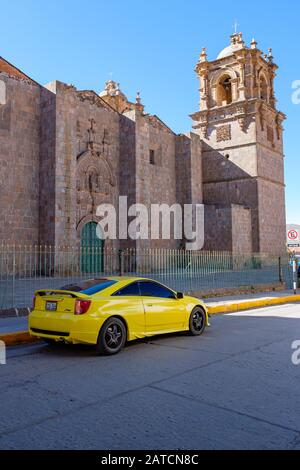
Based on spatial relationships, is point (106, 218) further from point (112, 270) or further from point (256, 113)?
point (256, 113)

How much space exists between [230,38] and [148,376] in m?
36.8

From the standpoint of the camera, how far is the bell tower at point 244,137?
106 feet

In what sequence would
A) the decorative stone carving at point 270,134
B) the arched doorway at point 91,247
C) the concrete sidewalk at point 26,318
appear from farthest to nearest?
1. the decorative stone carving at point 270,134
2. the arched doorway at point 91,247
3. the concrete sidewalk at point 26,318

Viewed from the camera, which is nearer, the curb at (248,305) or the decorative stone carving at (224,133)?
the curb at (248,305)

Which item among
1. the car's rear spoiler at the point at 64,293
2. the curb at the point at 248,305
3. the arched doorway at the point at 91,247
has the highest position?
the arched doorway at the point at 91,247

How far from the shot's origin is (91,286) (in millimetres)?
7039

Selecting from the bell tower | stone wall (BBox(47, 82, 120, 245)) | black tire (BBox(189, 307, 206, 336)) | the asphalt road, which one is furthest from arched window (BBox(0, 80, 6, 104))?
the bell tower

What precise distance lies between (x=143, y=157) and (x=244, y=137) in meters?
10.2

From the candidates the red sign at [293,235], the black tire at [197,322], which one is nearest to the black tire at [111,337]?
the black tire at [197,322]

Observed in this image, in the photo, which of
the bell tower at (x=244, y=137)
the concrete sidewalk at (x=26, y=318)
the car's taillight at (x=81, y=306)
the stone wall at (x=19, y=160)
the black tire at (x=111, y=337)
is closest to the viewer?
the car's taillight at (x=81, y=306)

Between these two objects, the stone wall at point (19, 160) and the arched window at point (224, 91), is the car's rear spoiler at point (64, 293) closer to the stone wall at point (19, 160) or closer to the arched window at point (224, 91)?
the stone wall at point (19, 160)

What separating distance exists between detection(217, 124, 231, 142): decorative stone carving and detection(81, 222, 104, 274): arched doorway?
1500 cm

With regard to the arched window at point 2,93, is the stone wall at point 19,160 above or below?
below

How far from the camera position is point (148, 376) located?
517 centimetres
